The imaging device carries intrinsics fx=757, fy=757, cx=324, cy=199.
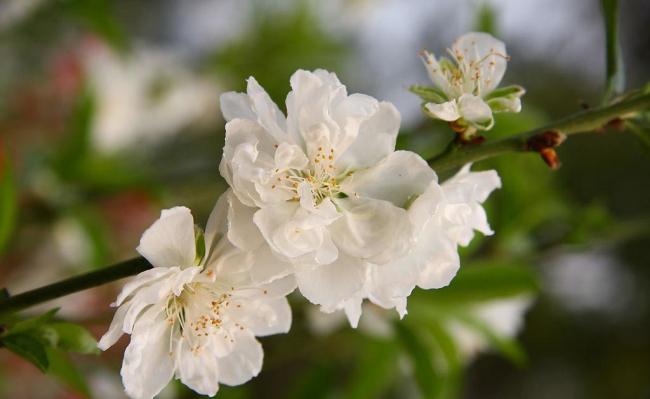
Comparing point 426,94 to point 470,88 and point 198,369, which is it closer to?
point 470,88

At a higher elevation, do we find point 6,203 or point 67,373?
point 6,203

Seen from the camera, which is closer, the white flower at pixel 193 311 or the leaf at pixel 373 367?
the white flower at pixel 193 311

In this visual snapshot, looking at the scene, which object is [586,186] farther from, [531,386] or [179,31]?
[179,31]

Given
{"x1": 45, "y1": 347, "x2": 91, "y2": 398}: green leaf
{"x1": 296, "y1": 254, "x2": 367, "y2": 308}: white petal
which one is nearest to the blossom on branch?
{"x1": 296, "y1": 254, "x2": 367, "y2": 308}: white petal

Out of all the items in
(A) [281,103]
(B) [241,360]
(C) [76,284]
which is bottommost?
(A) [281,103]

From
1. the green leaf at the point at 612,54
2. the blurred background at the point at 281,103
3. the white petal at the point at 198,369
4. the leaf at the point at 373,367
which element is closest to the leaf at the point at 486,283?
the blurred background at the point at 281,103

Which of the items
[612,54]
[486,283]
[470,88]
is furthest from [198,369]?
[486,283]

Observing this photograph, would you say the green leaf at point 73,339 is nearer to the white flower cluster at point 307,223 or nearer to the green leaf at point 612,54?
the white flower cluster at point 307,223
